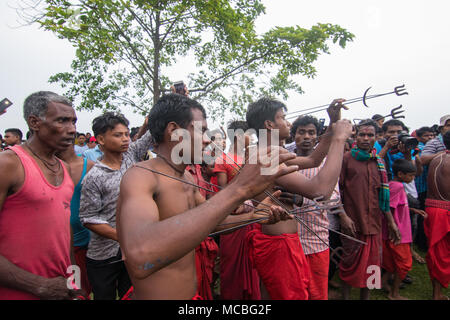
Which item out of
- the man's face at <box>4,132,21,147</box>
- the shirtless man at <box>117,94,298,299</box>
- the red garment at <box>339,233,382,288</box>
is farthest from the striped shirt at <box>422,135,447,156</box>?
the man's face at <box>4,132,21,147</box>

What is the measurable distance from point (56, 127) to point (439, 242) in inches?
182

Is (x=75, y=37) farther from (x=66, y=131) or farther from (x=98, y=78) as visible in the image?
Result: (x=66, y=131)

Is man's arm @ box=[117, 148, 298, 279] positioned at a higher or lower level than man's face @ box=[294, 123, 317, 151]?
lower

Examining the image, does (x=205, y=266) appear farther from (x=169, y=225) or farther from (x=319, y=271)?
(x=169, y=225)

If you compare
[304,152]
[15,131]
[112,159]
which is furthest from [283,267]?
[15,131]

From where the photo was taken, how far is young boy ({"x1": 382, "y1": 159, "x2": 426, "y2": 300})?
3.83 metres

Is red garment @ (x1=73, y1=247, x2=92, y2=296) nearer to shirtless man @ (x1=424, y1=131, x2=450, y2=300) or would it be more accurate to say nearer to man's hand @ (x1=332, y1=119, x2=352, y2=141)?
man's hand @ (x1=332, y1=119, x2=352, y2=141)

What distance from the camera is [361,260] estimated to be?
354 cm

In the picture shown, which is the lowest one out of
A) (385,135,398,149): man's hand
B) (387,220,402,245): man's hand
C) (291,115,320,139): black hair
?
(387,220,402,245): man's hand

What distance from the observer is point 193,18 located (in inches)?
322

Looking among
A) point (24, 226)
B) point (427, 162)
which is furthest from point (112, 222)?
point (427, 162)

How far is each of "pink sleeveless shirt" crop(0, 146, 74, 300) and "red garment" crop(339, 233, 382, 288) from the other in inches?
122
